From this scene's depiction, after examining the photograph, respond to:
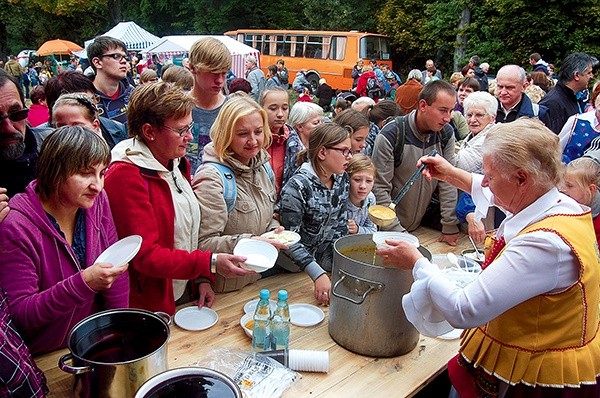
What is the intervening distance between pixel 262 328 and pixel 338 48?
16.0 meters

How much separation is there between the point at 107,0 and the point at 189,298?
31.7 meters

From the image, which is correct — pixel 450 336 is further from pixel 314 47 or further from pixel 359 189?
pixel 314 47

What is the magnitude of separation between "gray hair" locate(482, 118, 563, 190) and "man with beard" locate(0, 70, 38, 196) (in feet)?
6.31

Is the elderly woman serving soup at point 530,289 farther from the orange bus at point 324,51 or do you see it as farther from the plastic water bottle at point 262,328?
the orange bus at point 324,51

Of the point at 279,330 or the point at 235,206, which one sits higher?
the point at 235,206

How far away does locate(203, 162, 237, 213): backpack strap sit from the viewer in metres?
2.22

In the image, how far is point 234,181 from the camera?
226 cm

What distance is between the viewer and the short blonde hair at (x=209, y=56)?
10.4ft

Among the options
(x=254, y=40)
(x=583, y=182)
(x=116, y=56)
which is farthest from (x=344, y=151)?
(x=254, y=40)

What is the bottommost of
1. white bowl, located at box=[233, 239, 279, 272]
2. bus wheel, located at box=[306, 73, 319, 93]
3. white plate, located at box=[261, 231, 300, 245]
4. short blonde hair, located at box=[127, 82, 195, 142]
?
bus wheel, located at box=[306, 73, 319, 93]

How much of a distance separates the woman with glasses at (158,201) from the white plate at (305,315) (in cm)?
40

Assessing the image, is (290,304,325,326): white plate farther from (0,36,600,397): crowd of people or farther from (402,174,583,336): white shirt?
(402,174,583,336): white shirt

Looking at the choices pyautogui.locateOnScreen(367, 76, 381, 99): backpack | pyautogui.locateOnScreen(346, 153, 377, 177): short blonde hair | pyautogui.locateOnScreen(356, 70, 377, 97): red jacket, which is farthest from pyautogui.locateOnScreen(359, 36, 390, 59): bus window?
pyautogui.locateOnScreen(346, 153, 377, 177): short blonde hair

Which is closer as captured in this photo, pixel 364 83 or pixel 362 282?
pixel 362 282
